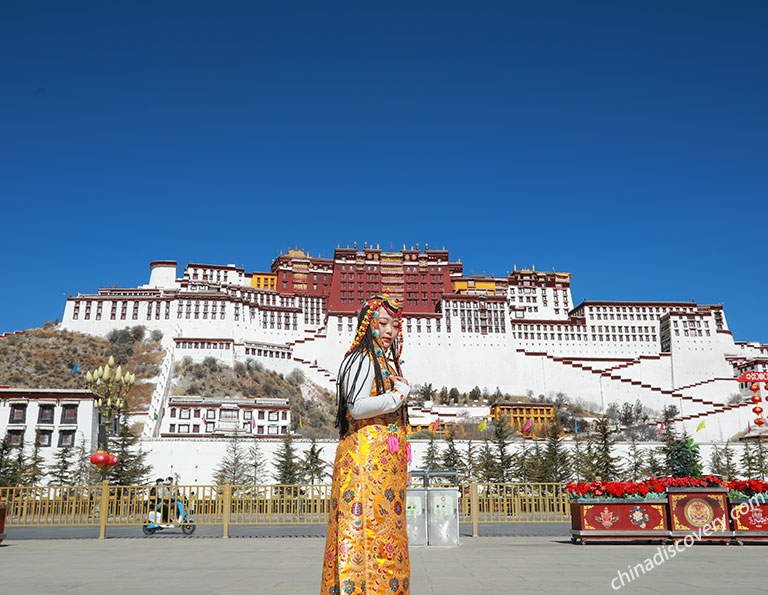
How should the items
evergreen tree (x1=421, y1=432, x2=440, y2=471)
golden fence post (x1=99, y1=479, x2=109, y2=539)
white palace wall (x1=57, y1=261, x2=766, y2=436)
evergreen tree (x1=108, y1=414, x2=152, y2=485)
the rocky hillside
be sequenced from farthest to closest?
white palace wall (x1=57, y1=261, x2=766, y2=436) → the rocky hillside → evergreen tree (x1=421, y1=432, x2=440, y2=471) → evergreen tree (x1=108, y1=414, x2=152, y2=485) → golden fence post (x1=99, y1=479, x2=109, y2=539)

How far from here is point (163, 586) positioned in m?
7.34

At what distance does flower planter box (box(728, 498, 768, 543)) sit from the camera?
12305mm

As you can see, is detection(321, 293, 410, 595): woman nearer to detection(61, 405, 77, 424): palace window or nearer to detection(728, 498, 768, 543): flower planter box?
detection(728, 498, 768, 543): flower planter box

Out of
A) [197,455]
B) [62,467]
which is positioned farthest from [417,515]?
[197,455]

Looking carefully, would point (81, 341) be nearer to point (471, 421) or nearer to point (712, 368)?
point (471, 421)

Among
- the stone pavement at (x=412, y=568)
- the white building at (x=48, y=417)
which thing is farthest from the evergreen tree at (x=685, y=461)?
the white building at (x=48, y=417)

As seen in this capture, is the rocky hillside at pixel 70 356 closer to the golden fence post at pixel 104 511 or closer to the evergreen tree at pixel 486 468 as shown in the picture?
the evergreen tree at pixel 486 468

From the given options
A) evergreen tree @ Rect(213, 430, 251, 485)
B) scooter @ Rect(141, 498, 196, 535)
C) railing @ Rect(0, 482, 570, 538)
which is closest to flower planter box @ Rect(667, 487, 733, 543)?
railing @ Rect(0, 482, 570, 538)

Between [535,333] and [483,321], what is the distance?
7315mm

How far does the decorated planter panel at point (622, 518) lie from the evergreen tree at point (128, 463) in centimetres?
2662

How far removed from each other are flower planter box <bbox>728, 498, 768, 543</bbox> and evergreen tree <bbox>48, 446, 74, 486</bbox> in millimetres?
31979

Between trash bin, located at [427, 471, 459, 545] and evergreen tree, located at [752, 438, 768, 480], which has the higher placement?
evergreen tree, located at [752, 438, 768, 480]

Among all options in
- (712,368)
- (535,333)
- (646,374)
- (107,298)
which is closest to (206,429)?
(107,298)

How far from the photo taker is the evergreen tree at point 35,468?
3272 centimetres
